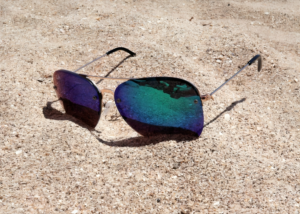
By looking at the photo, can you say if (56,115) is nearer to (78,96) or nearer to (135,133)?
(78,96)

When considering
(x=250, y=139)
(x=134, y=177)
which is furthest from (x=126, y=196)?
(x=250, y=139)


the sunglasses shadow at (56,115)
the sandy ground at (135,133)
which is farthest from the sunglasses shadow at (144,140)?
the sunglasses shadow at (56,115)

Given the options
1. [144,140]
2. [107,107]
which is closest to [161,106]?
[144,140]

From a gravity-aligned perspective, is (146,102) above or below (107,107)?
above

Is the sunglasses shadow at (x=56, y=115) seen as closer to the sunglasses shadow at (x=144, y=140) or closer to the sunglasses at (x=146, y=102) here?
the sunglasses at (x=146, y=102)

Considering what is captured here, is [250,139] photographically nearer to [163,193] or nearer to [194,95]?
[194,95]
